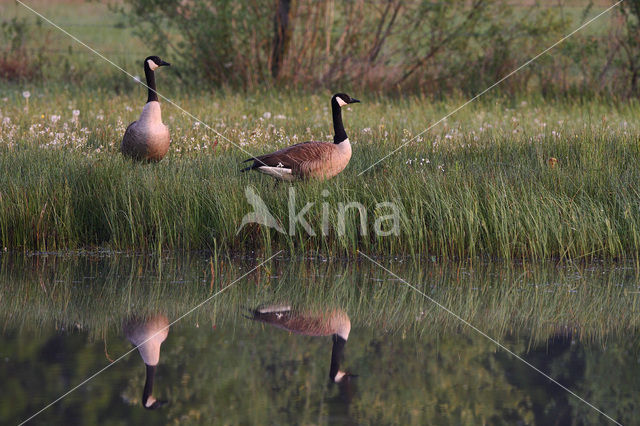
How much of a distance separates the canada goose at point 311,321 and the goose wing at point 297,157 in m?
3.23

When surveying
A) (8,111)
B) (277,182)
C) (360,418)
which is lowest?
(360,418)

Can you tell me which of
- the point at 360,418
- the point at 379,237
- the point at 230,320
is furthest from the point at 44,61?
the point at 360,418

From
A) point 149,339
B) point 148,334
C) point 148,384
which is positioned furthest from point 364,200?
point 148,384

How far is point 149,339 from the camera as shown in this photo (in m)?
6.94

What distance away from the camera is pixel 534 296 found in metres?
8.38

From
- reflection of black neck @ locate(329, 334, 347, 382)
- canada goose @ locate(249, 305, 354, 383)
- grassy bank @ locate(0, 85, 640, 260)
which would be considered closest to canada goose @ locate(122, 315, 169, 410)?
canada goose @ locate(249, 305, 354, 383)

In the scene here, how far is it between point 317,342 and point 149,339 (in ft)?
3.98

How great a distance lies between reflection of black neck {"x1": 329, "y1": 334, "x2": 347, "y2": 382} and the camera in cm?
625

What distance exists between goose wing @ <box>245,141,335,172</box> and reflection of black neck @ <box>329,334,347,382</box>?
4071mm

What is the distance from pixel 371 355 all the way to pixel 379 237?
3.52 m

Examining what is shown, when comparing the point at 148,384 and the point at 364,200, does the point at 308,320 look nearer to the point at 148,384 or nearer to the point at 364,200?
the point at 148,384

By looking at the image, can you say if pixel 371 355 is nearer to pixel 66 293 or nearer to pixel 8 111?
pixel 66 293

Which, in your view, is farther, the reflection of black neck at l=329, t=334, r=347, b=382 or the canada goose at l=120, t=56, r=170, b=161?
the canada goose at l=120, t=56, r=170, b=161

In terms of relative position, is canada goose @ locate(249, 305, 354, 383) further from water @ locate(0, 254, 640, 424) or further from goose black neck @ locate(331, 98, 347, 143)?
goose black neck @ locate(331, 98, 347, 143)
